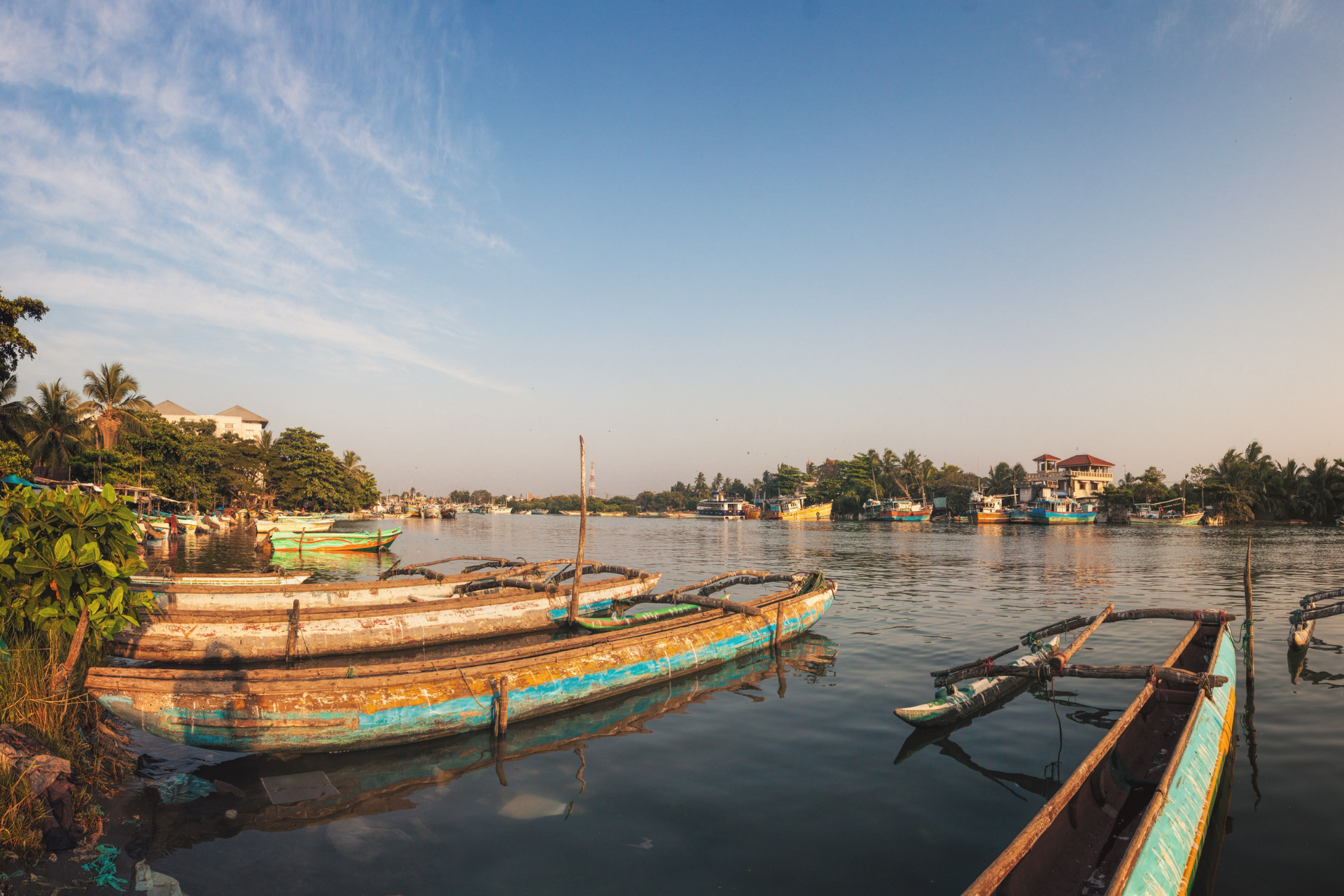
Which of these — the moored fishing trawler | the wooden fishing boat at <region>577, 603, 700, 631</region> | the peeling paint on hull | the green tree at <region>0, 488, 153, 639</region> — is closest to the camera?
the peeling paint on hull

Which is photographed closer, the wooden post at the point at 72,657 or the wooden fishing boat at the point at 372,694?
the wooden post at the point at 72,657

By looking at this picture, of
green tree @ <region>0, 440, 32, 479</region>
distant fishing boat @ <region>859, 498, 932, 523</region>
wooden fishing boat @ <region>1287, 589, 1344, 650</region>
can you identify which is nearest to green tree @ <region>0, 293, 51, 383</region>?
green tree @ <region>0, 440, 32, 479</region>

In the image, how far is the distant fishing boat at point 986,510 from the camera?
89562mm

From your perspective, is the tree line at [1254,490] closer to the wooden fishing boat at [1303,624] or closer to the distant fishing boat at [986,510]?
the distant fishing boat at [986,510]

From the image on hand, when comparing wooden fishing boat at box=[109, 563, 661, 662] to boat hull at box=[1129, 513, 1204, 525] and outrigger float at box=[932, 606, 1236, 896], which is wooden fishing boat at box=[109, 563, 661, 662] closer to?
outrigger float at box=[932, 606, 1236, 896]

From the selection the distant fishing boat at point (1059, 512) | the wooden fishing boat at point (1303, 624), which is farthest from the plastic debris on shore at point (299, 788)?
the distant fishing boat at point (1059, 512)

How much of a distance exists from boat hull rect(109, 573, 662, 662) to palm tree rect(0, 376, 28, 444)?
29458 mm

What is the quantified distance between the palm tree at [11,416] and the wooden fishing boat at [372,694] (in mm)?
36293

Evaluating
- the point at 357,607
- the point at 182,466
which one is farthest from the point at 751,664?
the point at 182,466

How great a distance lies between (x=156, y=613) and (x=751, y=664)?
12.4m

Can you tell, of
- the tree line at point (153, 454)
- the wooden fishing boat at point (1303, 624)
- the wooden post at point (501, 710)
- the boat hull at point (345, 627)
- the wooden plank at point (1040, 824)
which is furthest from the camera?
the tree line at point (153, 454)

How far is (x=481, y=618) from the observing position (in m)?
15.5

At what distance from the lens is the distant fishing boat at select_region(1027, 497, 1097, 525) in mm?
82812

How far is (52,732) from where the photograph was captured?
6766 millimetres
